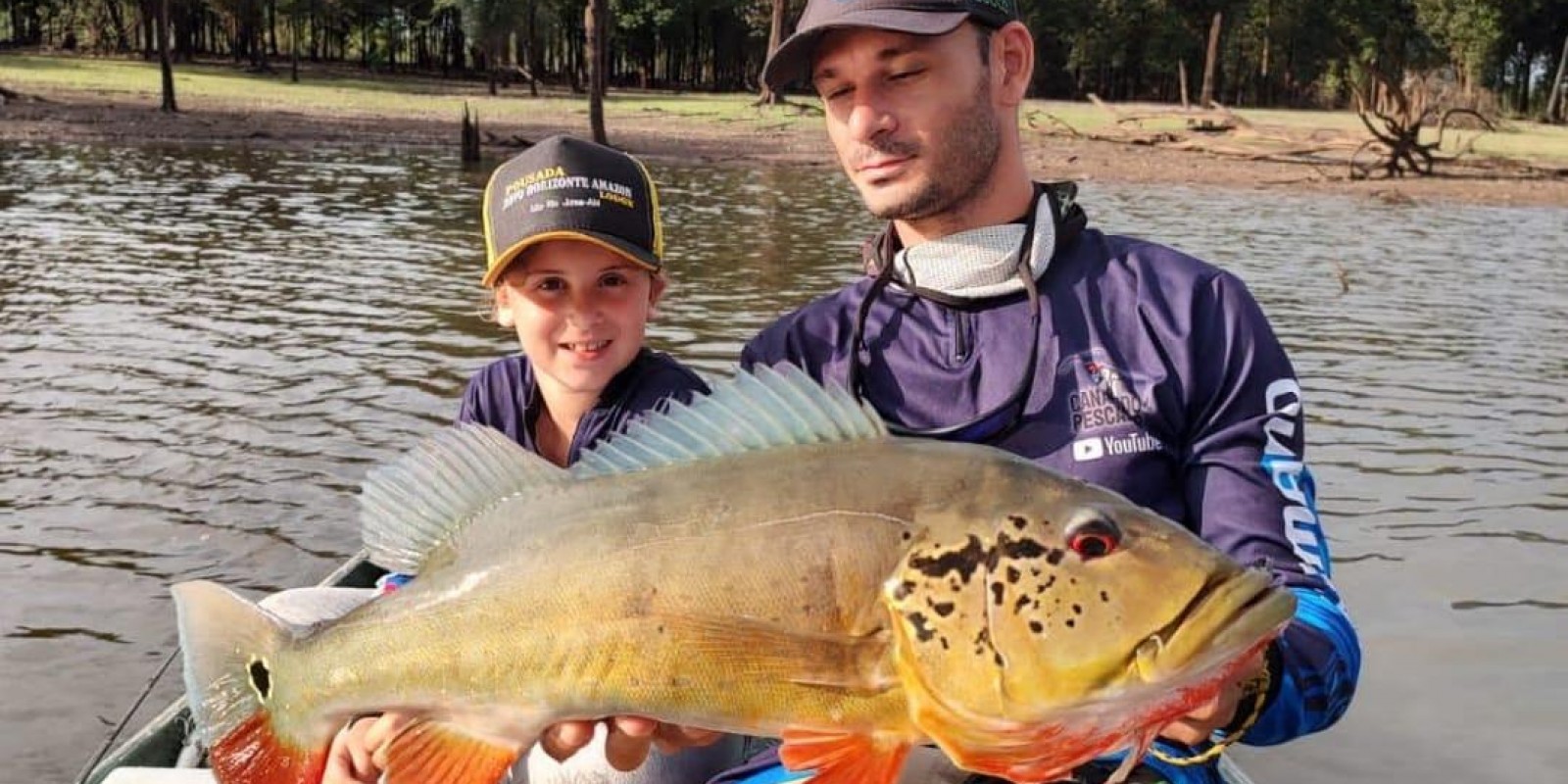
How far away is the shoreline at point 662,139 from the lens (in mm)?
31672

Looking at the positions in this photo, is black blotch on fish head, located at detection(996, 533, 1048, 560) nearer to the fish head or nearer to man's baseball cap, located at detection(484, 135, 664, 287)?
the fish head

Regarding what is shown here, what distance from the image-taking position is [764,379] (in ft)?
8.31

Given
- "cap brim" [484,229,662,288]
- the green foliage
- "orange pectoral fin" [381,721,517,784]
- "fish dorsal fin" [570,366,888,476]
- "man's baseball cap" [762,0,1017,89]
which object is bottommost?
"orange pectoral fin" [381,721,517,784]

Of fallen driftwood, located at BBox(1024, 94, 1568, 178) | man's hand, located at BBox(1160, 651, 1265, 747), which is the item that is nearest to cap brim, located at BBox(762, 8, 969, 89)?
man's hand, located at BBox(1160, 651, 1265, 747)

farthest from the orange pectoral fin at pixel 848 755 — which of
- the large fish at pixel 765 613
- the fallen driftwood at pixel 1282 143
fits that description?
the fallen driftwood at pixel 1282 143

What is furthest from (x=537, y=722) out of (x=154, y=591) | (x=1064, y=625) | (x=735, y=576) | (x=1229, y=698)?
(x=154, y=591)

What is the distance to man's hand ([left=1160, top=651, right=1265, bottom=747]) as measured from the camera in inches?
98.3

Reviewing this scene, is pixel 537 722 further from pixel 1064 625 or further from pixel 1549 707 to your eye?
pixel 1549 707

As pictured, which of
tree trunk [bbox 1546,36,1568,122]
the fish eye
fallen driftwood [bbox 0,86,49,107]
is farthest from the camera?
tree trunk [bbox 1546,36,1568,122]

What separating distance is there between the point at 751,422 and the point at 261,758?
1.15 m

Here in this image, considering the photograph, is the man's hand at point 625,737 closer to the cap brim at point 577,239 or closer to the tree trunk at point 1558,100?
the cap brim at point 577,239

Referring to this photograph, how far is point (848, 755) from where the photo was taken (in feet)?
7.22

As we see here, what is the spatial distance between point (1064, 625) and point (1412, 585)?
241 inches

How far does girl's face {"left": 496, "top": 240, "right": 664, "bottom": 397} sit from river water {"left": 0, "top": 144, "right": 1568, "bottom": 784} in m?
2.84
